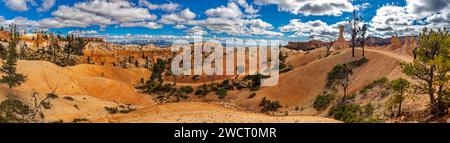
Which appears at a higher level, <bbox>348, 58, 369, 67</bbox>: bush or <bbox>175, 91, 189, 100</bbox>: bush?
<bbox>348, 58, 369, 67</bbox>: bush

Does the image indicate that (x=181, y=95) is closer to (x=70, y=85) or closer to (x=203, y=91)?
(x=203, y=91)

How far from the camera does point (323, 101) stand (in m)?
45.1

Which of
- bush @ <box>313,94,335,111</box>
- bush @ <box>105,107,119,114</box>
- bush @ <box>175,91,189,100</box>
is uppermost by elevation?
bush @ <box>313,94,335,111</box>

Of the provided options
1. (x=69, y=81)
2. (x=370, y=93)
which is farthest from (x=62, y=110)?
(x=370, y=93)

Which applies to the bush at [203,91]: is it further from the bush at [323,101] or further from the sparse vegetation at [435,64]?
the sparse vegetation at [435,64]

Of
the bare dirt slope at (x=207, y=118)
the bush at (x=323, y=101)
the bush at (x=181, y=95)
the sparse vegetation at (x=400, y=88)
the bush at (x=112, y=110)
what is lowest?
the bush at (x=181, y=95)

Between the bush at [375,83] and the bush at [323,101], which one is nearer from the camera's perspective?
the bush at [375,83]

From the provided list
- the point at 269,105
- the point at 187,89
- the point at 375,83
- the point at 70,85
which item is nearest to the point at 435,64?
the point at 375,83

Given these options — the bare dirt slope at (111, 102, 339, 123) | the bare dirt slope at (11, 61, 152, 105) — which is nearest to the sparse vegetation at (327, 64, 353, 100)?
the bare dirt slope at (111, 102, 339, 123)

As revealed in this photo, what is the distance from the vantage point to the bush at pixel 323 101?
4438 cm

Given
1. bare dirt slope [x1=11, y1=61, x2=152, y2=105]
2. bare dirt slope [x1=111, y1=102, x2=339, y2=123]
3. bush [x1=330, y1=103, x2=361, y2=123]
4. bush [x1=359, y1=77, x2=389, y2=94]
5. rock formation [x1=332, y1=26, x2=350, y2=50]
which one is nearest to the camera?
bare dirt slope [x1=111, y1=102, x2=339, y2=123]

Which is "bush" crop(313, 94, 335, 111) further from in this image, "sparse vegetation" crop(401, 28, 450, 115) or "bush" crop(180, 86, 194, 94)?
"bush" crop(180, 86, 194, 94)

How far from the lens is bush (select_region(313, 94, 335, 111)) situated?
44375mm

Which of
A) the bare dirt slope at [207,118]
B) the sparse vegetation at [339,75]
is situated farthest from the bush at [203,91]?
the bare dirt slope at [207,118]
